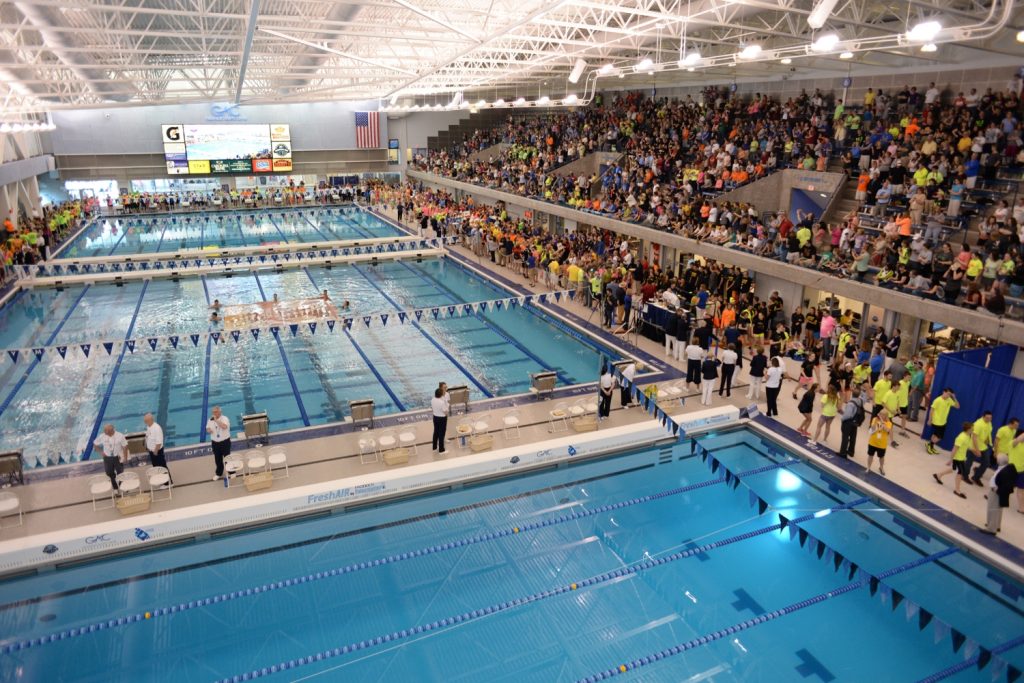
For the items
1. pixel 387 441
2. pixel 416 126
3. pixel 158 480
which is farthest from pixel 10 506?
pixel 416 126

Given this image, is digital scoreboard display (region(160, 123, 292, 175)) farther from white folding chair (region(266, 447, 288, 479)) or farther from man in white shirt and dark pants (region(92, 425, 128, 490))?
white folding chair (region(266, 447, 288, 479))

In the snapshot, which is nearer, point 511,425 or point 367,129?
point 511,425

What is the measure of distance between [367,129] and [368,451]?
38.6m

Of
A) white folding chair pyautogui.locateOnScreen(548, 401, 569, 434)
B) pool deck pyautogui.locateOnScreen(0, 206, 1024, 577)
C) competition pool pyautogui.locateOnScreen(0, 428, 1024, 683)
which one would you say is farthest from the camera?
white folding chair pyautogui.locateOnScreen(548, 401, 569, 434)

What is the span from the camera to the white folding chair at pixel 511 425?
34.0ft

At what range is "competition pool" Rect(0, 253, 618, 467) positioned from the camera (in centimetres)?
1163

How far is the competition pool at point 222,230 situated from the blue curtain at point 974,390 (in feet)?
78.6

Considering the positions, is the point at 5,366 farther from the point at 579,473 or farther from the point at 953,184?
the point at 953,184

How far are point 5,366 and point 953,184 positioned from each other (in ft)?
64.5

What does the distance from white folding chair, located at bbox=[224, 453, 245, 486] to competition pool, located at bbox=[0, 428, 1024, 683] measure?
922 millimetres

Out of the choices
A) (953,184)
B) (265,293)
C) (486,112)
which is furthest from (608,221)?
(486,112)

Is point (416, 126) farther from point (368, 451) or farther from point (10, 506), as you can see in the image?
point (10, 506)

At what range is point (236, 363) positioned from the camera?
14.2m

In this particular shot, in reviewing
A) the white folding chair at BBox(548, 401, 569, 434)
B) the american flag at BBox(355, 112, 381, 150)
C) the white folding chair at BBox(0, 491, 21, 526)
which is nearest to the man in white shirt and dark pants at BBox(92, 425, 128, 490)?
the white folding chair at BBox(0, 491, 21, 526)
